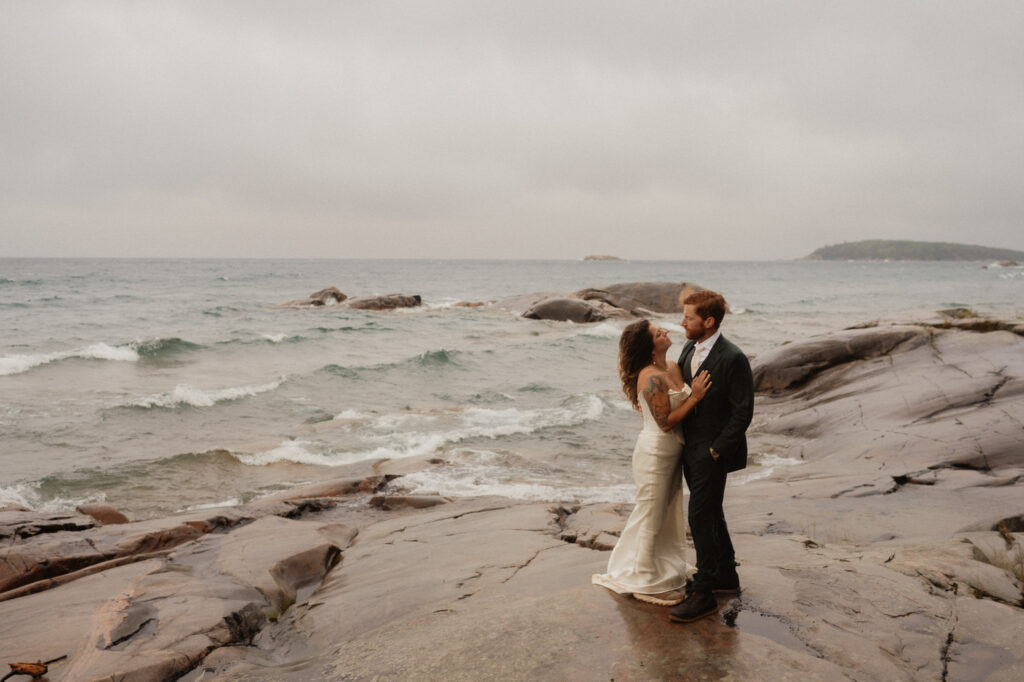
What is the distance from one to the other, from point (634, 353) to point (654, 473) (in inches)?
36.1

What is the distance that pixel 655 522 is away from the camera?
4.68 m

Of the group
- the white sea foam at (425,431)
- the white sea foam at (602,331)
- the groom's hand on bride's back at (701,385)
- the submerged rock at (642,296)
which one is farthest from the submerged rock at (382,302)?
the groom's hand on bride's back at (701,385)

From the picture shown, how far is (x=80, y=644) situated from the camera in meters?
4.64

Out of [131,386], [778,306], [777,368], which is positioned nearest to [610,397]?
[777,368]

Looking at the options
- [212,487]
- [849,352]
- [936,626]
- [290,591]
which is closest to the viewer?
[936,626]

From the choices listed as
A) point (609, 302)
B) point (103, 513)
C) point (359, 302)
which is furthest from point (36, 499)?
point (609, 302)

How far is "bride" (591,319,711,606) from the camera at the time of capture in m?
4.51

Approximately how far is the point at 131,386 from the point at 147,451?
6.97m

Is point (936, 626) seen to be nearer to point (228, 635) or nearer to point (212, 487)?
point (228, 635)

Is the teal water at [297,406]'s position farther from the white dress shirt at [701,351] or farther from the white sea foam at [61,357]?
the white dress shirt at [701,351]

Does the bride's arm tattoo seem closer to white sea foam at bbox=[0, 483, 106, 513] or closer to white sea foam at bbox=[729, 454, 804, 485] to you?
white sea foam at bbox=[729, 454, 804, 485]

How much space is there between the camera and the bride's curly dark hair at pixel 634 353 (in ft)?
15.1

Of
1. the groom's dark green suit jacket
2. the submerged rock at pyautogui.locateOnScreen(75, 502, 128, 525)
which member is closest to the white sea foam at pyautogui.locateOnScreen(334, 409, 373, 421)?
the submerged rock at pyautogui.locateOnScreen(75, 502, 128, 525)

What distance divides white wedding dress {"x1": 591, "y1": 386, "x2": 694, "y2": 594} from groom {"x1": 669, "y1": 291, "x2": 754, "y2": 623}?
0.16 meters
